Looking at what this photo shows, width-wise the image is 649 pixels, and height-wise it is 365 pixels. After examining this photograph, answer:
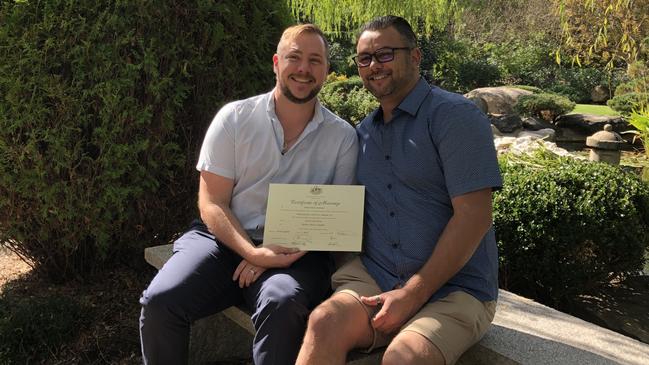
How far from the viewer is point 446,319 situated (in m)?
2.13

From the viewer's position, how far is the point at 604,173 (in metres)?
4.11

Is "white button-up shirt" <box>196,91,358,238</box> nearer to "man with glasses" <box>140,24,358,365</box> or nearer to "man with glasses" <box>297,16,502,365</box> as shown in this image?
"man with glasses" <box>140,24,358,365</box>

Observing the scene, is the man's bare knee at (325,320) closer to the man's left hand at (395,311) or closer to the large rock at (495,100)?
the man's left hand at (395,311)

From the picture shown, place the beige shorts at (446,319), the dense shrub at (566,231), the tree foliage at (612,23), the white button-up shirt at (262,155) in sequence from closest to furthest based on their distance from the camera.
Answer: the beige shorts at (446,319)
the white button-up shirt at (262,155)
the dense shrub at (566,231)
the tree foliage at (612,23)

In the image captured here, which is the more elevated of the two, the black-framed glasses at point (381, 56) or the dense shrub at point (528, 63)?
the black-framed glasses at point (381, 56)

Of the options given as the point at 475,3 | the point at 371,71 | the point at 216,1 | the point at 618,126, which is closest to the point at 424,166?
the point at 371,71

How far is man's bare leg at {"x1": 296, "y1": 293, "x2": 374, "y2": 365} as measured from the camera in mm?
2057

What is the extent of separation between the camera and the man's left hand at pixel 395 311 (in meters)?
2.16

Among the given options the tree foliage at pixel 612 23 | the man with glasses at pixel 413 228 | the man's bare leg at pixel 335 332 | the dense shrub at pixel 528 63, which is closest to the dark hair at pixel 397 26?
the man with glasses at pixel 413 228

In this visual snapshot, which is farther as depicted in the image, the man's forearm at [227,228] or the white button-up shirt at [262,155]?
the white button-up shirt at [262,155]

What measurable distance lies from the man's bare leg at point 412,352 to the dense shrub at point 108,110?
2.05 m

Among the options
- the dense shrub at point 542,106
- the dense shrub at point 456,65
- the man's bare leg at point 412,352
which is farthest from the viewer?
the dense shrub at point 456,65

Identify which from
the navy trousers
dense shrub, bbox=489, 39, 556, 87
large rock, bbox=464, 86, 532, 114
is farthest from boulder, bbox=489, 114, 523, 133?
the navy trousers

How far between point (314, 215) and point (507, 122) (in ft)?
37.1
